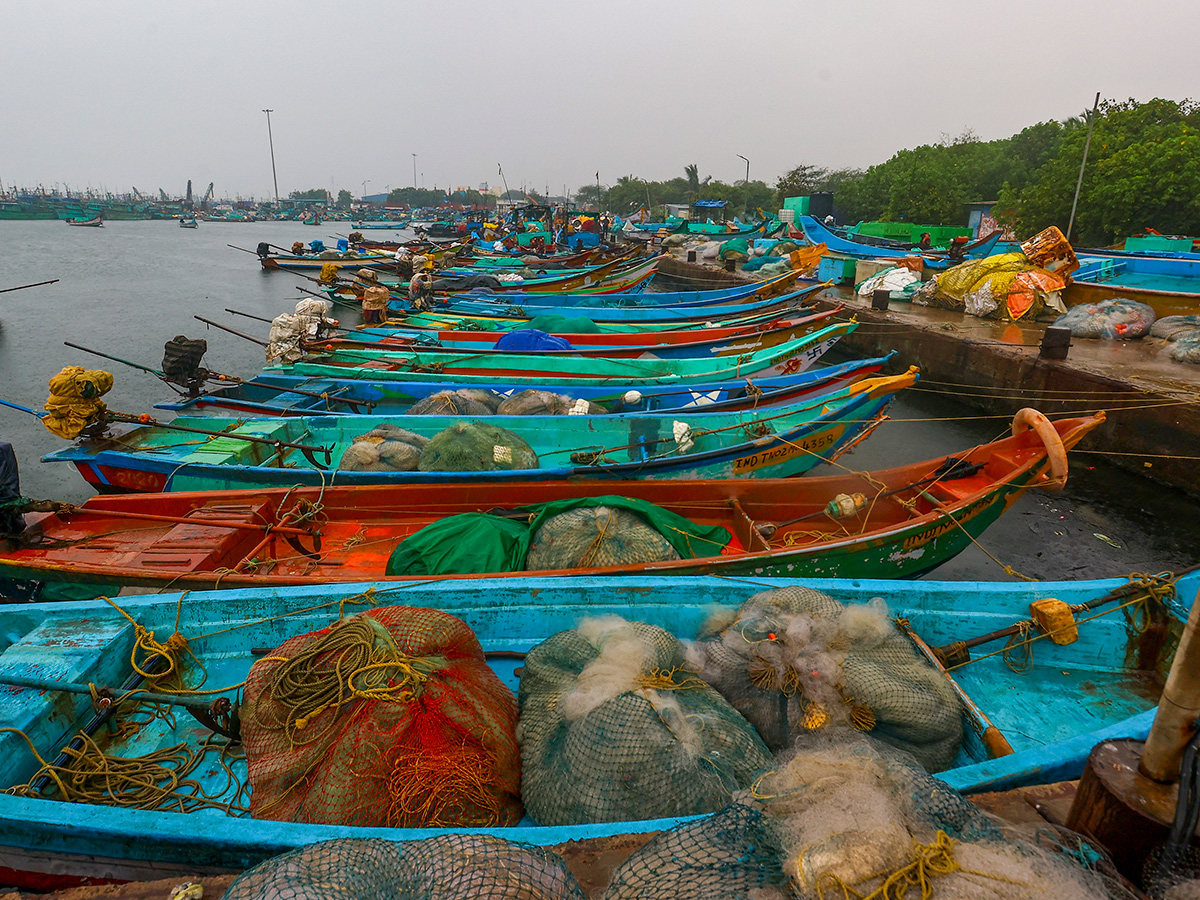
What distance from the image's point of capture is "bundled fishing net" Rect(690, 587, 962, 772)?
112 inches

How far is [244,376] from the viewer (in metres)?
16.9

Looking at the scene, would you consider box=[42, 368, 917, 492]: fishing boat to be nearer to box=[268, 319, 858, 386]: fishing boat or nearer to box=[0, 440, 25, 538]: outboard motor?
box=[0, 440, 25, 538]: outboard motor

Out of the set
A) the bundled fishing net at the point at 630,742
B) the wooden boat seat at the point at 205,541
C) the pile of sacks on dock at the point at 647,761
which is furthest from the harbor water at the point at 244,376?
the wooden boat seat at the point at 205,541

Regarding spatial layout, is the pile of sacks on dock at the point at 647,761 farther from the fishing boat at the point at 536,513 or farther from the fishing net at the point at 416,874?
the fishing boat at the point at 536,513

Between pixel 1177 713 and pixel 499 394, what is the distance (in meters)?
7.99

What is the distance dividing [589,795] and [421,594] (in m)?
1.75

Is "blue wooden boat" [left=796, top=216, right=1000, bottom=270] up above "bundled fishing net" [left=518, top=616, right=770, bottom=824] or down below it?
above

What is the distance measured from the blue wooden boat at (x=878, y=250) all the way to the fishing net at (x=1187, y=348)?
337 inches

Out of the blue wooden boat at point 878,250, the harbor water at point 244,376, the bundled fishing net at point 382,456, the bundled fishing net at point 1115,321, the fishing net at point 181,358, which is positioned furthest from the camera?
the blue wooden boat at point 878,250

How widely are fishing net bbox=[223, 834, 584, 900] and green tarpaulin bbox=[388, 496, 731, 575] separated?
8.55 feet

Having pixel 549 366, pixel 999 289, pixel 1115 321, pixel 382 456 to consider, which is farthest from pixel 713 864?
pixel 999 289

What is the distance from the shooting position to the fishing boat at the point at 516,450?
243 inches

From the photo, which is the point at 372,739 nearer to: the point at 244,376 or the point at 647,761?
the point at 647,761

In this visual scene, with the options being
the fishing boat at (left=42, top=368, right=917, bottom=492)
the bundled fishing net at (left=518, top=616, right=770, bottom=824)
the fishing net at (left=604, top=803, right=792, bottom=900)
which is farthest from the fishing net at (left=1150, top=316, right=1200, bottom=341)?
the fishing net at (left=604, top=803, right=792, bottom=900)
